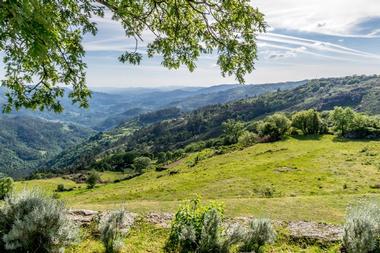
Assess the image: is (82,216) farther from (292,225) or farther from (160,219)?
(292,225)

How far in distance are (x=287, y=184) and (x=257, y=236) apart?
4598cm

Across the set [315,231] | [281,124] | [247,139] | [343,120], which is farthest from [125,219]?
[247,139]

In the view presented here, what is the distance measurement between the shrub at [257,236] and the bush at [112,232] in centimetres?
527

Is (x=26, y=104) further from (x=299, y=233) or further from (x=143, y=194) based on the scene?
(x=143, y=194)

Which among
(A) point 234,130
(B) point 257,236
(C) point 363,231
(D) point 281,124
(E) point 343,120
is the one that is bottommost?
(A) point 234,130

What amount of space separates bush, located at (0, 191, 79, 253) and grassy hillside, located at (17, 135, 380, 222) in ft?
35.2

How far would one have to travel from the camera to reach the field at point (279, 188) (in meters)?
22.3

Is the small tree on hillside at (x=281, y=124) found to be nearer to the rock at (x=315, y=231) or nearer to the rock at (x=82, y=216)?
the rock at (x=315, y=231)

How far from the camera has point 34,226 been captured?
43.0ft

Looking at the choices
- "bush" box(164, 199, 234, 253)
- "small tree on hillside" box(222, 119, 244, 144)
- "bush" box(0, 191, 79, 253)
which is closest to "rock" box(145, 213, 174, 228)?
"bush" box(164, 199, 234, 253)

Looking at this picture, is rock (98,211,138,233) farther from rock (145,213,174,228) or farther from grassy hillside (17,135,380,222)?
grassy hillside (17,135,380,222)

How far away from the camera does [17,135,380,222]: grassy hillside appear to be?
26.2m

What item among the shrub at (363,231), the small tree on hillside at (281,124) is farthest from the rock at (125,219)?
the small tree on hillside at (281,124)

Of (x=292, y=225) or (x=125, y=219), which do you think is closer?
(x=125, y=219)
